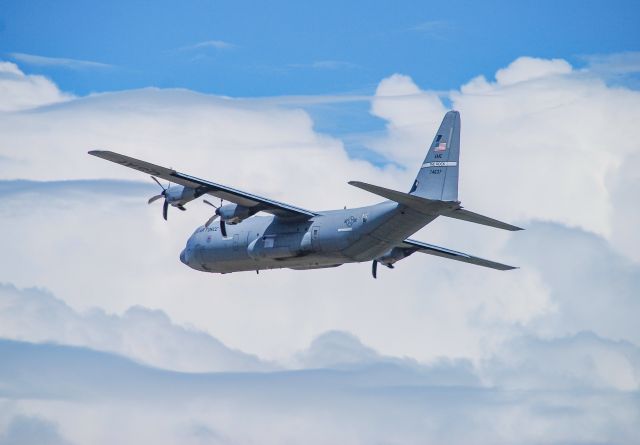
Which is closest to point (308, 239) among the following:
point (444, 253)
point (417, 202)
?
point (417, 202)

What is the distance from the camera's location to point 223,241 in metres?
75.4

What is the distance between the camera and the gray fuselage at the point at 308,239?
227 feet

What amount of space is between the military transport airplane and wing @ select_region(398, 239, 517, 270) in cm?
33

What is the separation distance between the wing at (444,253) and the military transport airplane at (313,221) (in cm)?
33

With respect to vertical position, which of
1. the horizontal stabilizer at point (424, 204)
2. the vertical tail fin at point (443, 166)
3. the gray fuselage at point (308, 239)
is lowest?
the gray fuselage at point (308, 239)

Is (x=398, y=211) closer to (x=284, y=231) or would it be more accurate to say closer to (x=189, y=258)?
(x=284, y=231)

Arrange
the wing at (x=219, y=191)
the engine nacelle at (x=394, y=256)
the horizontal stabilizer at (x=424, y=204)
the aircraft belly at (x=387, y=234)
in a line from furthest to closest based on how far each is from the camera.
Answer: the engine nacelle at (x=394, y=256), the wing at (x=219, y=191), the aircraft belly at (x=387, y=234), the horizontal stabilizer at (x=424, y=204)

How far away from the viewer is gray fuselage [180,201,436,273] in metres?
69.3

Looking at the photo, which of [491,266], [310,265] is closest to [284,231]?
[310,265]

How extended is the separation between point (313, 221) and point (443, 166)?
659 centimetres

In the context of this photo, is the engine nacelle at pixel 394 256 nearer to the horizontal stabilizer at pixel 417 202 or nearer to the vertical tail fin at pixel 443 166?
the vertical tail fin at pixel 443 166

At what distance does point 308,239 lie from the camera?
2805 inches

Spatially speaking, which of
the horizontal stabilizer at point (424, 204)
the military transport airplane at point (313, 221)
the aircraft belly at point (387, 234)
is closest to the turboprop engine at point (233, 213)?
the military transport airplane at point (313, 221)

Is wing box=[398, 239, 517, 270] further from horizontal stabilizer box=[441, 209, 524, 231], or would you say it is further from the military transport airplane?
horizontal stabilizer box=[441, 209, 524, 231]
